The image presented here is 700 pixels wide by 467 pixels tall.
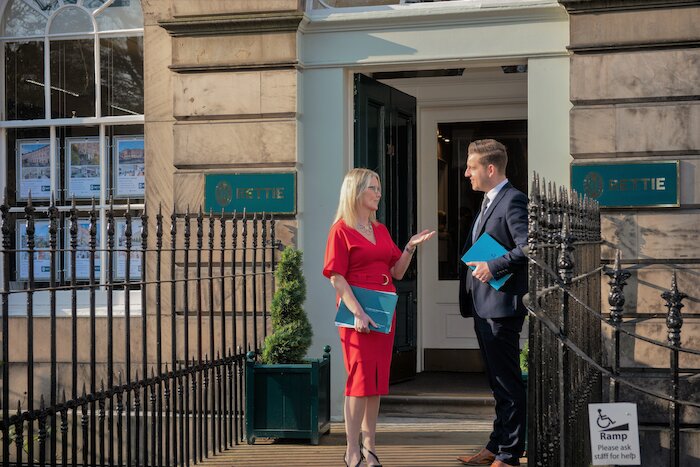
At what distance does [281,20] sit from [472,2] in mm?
1725

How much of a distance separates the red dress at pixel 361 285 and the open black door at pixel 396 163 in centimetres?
307

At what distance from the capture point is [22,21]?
10.5 meters

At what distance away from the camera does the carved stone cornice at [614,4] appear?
8516mm

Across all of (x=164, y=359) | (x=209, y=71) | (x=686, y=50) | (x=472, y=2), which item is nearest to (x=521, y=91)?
(x=472, y=2)

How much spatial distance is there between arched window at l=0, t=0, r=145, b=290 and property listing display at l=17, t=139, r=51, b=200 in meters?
0.01

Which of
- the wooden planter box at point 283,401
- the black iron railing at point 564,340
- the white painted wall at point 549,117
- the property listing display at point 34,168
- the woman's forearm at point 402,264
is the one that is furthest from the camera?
the property listing display at point 34,168

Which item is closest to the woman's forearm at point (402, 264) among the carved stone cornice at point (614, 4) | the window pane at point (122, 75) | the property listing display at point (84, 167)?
the carved stone cornice at point (614, 4)

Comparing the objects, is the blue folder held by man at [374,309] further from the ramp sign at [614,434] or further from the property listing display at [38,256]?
the property listing display at [38,256]

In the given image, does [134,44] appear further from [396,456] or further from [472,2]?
[396,456]

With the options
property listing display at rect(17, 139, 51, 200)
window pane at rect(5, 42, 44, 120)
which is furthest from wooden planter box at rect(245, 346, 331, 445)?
window pane at rect(5, 42, 44, 120)

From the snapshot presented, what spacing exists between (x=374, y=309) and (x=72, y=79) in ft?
17.3

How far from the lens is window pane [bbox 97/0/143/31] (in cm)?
1020

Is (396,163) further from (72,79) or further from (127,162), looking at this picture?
(72,79)

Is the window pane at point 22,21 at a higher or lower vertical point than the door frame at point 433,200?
higher
